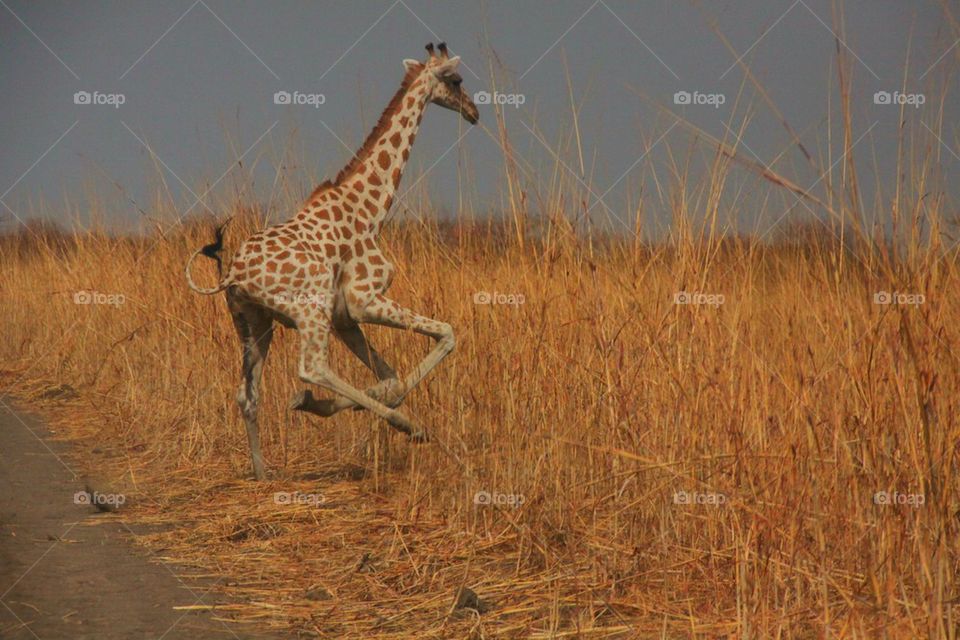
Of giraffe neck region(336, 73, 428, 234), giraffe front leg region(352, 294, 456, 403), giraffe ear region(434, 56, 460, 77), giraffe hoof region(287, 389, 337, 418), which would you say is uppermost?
giraffe ear region(434, 56, 460, 77)

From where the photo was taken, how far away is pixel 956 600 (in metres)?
3.26

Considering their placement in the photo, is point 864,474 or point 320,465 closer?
point 864,474

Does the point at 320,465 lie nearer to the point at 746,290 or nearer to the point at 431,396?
the point at 431,396

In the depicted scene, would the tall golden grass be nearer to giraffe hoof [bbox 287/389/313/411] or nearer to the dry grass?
the dry grass

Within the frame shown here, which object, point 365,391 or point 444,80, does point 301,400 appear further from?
point 444,80

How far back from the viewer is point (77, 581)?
4133 mm

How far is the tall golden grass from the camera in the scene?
3.28 m

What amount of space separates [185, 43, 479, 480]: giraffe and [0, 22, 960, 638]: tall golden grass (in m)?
0.27

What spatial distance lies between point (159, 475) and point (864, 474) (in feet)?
12.4

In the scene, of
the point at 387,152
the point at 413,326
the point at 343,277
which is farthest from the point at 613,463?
the point at 387,152

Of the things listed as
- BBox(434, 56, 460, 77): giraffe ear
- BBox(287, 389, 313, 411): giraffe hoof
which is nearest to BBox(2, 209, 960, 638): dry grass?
BBox(287, 389, 313, 411): giraffe hoof

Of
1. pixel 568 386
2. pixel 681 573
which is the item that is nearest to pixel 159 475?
pixel 568 386

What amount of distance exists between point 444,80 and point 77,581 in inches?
123

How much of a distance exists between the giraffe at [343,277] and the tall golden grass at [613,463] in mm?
268
